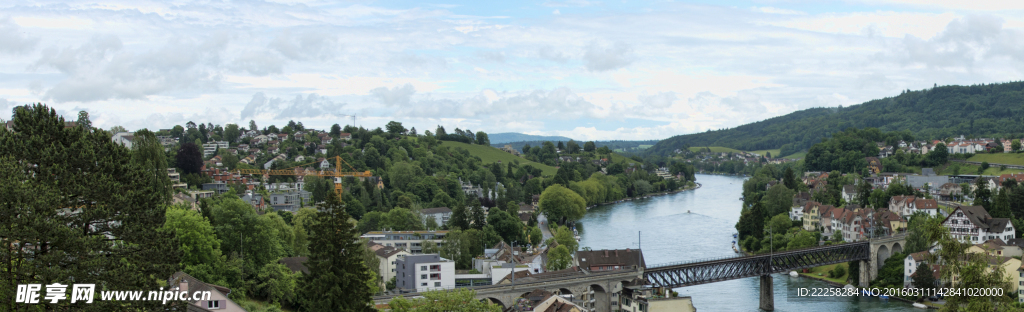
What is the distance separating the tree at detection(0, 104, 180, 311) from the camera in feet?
32.9

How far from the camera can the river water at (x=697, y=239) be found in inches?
1435

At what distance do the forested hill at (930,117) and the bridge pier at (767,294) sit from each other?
93551mm

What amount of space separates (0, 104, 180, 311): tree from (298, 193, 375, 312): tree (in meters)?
6.14

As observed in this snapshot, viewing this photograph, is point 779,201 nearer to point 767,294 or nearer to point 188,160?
point 767,294

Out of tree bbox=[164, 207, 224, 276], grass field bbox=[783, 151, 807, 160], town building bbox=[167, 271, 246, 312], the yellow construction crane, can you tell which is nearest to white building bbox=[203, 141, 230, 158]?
the yellow construction crane

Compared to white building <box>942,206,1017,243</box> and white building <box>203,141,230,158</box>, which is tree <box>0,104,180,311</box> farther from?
white building <box>203,141,230,158</box>

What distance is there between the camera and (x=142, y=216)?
37.2 feet

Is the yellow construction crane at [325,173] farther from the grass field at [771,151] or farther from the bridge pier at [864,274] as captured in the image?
the grass field at [771,151]

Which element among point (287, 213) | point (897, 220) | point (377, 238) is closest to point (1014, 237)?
point (897, 220)

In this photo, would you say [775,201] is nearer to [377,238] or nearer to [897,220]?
[897,220]

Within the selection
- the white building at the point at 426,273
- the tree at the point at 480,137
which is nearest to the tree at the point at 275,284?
the white building at the point at 426,273

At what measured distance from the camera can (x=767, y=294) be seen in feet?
120

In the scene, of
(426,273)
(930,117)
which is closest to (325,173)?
(426,273)

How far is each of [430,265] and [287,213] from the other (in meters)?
13.4
